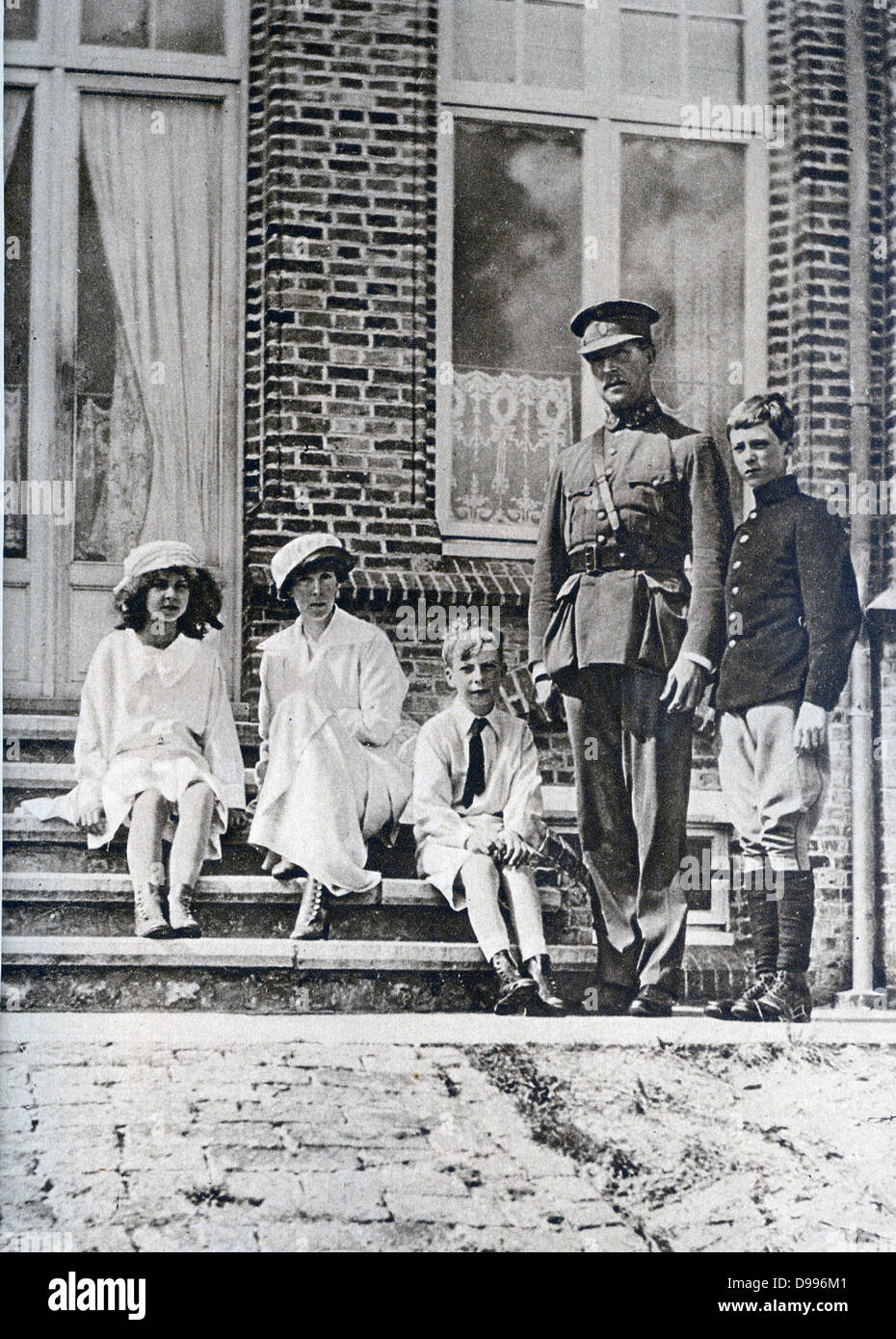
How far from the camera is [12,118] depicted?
5.56m

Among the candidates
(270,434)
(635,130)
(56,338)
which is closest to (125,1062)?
(270,434)

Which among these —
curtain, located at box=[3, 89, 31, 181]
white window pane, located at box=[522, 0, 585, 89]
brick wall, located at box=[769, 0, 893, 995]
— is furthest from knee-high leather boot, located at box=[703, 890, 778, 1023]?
curtain, located at box=[3, 89, 31, 181]

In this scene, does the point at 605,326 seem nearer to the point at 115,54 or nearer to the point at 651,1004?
the point at 115,54

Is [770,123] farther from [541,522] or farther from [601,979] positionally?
[601,979]

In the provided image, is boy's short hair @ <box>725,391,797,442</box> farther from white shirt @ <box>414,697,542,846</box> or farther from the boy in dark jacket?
white shirt @ <box>414,697,542,846</box>

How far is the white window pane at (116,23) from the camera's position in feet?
18.4

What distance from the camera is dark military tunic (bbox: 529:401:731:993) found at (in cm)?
550

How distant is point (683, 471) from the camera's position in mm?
5648

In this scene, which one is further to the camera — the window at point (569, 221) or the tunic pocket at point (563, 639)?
the window at point (569, 221)

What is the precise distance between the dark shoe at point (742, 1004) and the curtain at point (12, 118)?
4.35m

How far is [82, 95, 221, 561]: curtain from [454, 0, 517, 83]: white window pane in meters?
1.16

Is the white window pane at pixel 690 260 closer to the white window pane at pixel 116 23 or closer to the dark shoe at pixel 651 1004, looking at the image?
the white window pane at pixel 116 23

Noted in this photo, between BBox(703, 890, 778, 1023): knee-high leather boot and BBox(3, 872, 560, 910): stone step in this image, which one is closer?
BBox(3, 872, 560, 910): stone step

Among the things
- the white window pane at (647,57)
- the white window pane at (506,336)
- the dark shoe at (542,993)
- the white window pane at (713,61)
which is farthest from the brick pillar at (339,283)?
the dark shoe at (542,993)
